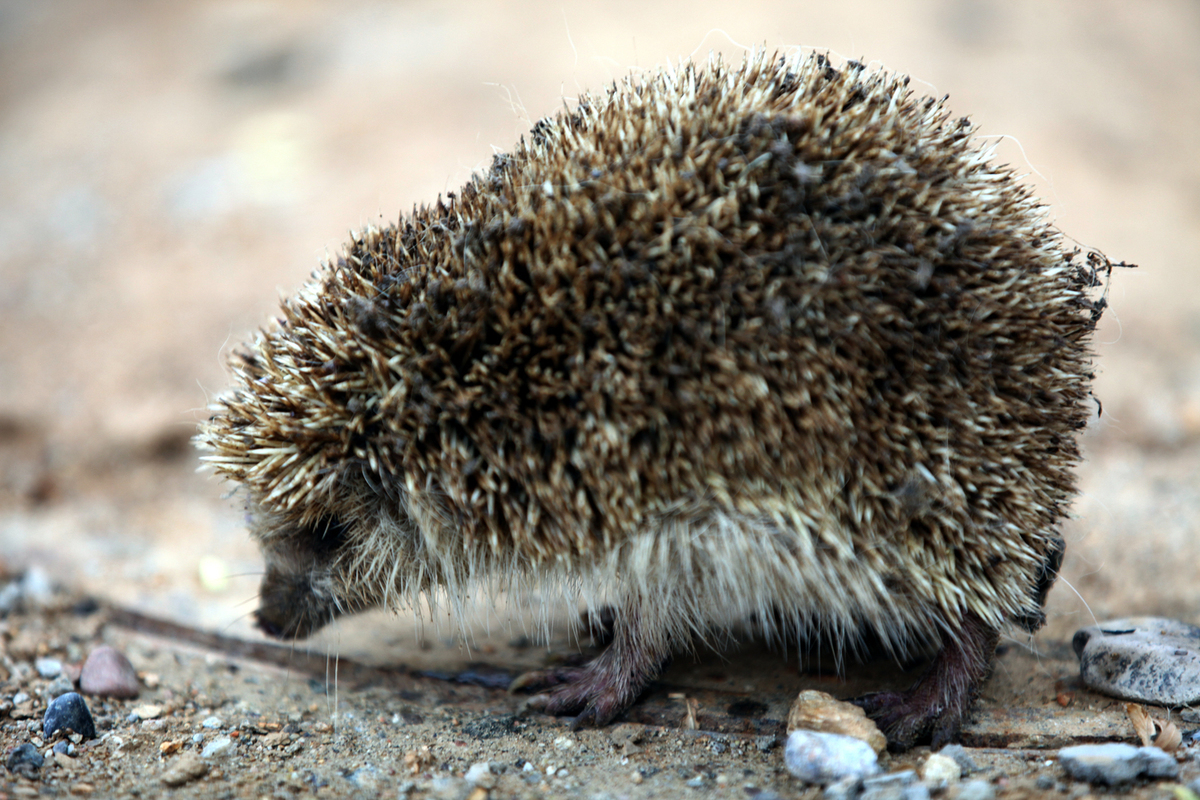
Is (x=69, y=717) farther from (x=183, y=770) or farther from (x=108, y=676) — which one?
(x=183, y=770)

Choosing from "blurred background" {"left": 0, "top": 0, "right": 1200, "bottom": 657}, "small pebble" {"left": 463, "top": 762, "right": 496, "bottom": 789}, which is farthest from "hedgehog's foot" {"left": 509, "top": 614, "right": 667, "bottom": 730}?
"blurred background" {"left": 0, "top": 0, "right": 1200, "bottom": 657}

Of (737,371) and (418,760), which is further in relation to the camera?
(418,760)

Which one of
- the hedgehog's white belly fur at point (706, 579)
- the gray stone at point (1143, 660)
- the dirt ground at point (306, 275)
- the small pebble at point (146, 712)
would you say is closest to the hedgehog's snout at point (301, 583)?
the hedgehog's white belly fur at point (706, 579)

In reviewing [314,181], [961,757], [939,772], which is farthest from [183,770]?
[314,181]

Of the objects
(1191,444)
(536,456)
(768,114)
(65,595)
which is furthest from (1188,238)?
(65,595)

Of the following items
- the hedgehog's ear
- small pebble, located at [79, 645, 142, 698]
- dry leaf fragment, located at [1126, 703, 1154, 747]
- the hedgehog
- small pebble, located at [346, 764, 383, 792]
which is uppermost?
the hedgehog

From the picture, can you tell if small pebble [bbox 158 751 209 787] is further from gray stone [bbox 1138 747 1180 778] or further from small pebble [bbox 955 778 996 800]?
gray stone [bbox 1138 747 1180 778]
